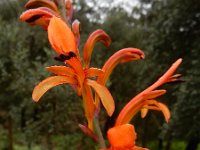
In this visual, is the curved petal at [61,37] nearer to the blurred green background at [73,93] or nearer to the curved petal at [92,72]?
the curved petal at [92,72]

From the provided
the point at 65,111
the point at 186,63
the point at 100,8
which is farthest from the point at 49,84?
the point at 100,8

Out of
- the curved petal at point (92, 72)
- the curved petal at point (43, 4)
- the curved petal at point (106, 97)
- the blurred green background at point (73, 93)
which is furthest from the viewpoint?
the blurred green background at point (73, 93)

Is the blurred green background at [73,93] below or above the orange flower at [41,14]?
below

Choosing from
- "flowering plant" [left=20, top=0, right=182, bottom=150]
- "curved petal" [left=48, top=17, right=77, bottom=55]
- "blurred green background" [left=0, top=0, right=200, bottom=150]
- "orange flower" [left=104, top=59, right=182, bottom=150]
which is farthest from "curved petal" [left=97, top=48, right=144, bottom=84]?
"blurred green background" [left=0, top=0, right=200, bottom=150]

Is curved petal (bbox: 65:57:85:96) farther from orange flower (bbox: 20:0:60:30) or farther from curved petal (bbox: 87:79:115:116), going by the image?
orange flower (bbox: 20:0:60:30)

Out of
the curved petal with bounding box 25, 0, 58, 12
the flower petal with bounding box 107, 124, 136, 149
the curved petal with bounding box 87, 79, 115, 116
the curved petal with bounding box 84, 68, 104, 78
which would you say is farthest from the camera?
the curved petal with bounding box 25, 0, 58, 12

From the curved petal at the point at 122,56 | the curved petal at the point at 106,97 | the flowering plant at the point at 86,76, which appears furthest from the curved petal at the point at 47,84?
the curved petal at the point at 122,56

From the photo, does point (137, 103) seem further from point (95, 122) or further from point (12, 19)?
point (12, 19)
